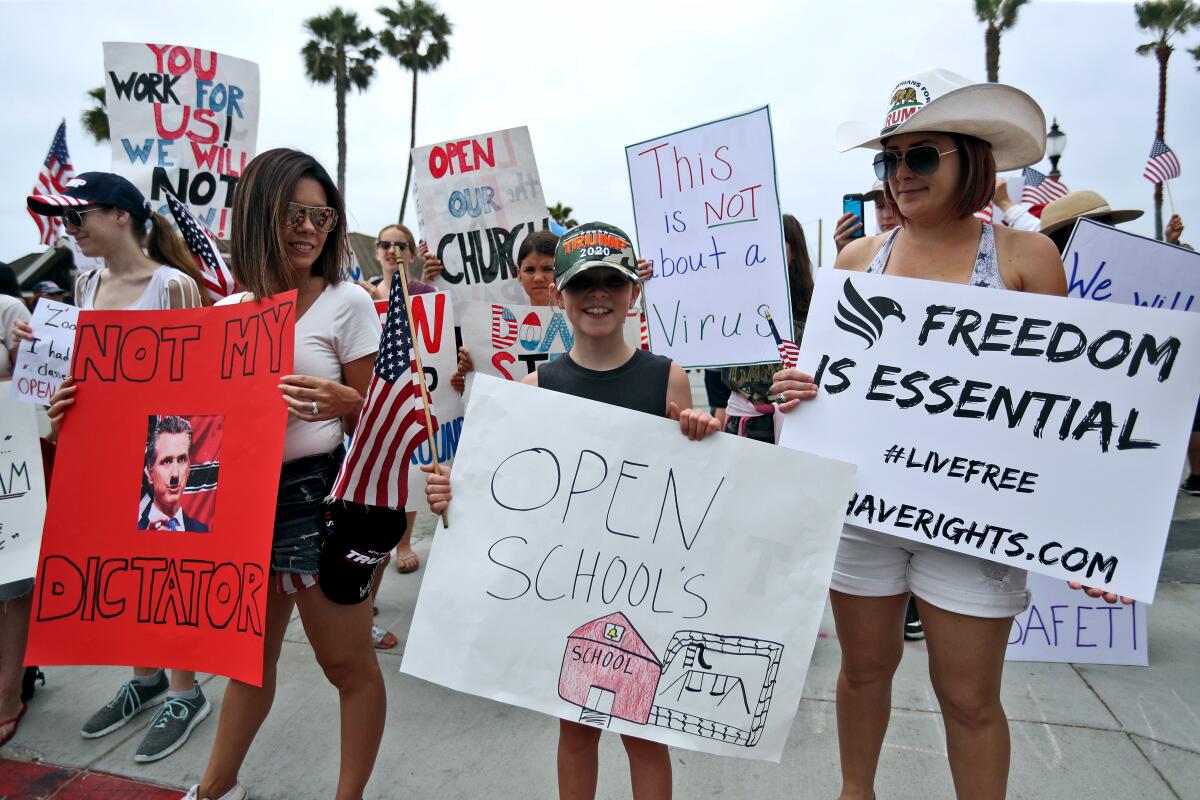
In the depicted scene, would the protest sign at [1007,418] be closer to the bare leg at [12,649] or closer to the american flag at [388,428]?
the american flag at [388,428]

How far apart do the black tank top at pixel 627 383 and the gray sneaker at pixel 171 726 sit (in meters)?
2.07

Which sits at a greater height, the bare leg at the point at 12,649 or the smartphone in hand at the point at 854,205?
the smartphone in hand at the point at 854,205

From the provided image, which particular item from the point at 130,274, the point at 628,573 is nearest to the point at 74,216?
the point at 130,274

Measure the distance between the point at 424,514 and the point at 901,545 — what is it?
194 inches

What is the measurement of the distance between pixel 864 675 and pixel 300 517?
163cm

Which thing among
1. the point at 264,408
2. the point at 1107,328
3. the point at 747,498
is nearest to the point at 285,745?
the point at 264,408

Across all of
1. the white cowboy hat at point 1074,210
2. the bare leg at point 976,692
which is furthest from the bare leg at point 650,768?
the white cowboy hat at point 1074,210

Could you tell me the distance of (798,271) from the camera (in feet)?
11.5

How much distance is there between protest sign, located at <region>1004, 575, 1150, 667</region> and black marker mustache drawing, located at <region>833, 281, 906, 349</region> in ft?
6.35

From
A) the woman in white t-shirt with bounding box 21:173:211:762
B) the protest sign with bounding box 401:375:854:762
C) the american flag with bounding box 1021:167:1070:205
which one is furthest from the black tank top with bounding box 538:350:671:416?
the american flag with bounding box 1021:167:1070:205

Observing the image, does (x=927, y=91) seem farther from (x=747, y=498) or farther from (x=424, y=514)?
(x=424, y=514)

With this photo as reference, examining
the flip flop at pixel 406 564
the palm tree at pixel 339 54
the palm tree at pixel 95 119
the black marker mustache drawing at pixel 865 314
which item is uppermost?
the palm tree at pixel 339 54

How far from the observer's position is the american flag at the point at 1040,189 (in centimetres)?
654

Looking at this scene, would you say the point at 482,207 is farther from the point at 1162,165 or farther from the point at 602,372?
the point at 1162,165
